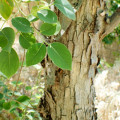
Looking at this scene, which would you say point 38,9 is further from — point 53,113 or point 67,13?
point 53,113

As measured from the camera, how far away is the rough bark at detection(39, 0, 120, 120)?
651 millimetres

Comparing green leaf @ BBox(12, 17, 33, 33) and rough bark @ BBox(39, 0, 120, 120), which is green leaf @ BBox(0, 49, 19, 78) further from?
rough bark @ BBox(39, 0, 120, 120)

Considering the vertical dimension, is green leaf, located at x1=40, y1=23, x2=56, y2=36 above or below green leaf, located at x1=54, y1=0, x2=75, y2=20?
below

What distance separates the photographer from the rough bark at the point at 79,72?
651 mm

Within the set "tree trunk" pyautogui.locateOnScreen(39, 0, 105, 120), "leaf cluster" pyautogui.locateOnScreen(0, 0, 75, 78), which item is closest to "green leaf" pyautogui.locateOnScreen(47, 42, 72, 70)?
"leaf cluster" pyautogui.locateOnScreen(0, 0, 75, 78)

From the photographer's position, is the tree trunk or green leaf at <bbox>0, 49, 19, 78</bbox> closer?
green leaf at <bbox>0, 49, 19, 78</bbox>

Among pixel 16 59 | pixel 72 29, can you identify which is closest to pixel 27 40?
pixel 16 59

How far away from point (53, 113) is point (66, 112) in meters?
0.05

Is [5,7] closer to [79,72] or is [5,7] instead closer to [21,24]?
[21,24]

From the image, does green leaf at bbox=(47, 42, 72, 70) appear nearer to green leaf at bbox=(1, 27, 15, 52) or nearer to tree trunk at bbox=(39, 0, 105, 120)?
green leaf at bbox=(1, 27, 15, 52)

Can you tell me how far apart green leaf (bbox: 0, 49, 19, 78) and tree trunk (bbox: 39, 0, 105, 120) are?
305mm

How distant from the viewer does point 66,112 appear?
69 centimetres

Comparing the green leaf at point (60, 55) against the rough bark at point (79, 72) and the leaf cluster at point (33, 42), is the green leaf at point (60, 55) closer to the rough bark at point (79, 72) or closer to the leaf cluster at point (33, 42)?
the leaf cluster at point (33, 42)

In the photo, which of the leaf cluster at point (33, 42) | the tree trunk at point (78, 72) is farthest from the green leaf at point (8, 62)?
the tree trunk at point (78, 72)
